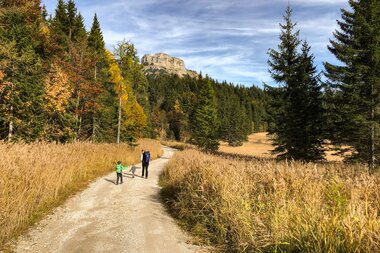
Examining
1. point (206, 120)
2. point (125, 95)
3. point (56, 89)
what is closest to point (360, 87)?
point (125, 95)

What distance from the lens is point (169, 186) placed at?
1254 cm

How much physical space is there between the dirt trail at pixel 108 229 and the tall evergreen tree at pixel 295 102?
15.4 meters

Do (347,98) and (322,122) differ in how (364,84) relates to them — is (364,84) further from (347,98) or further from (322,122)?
(322,122)

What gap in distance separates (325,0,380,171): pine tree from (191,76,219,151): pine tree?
24.1 meters

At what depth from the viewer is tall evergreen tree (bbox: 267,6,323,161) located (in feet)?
74.2

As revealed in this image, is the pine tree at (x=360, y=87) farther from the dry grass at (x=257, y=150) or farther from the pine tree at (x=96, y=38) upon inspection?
the pine tree at (x=96, y=38)

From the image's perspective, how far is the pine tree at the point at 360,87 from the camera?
64.6ft

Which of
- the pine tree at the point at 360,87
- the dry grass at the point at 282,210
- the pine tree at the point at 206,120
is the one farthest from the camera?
the pine tree at the point at 206,120

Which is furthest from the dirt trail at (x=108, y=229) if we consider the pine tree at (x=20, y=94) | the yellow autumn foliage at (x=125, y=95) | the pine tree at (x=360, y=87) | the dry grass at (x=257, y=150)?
the yellow autumn foliage at (x=125, y=95)

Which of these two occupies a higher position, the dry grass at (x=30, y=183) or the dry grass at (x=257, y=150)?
the dry grass at (x=30, y=183)

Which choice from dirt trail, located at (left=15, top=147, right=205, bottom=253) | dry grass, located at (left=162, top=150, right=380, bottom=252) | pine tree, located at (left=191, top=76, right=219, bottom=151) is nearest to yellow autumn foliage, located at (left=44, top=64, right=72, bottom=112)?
dirt trail, located at (left=15, top=147, right=205, bottom=253)

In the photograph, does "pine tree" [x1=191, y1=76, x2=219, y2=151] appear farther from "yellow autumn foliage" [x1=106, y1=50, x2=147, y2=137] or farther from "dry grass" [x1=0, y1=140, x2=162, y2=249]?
"dry grass" [x1=0, y1=140, x2=162, y2=249]

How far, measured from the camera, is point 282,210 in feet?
18.0

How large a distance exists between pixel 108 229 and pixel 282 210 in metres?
4.28
